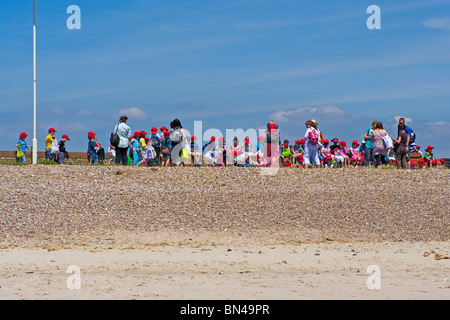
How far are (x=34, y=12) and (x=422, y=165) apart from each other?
1797cm

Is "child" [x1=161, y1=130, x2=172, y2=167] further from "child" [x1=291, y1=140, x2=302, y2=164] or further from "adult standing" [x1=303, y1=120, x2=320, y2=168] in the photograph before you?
"child" [x1=291, y1=140, x2=302, y2=164]

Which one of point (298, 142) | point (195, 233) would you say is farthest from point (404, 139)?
point (195, 233)

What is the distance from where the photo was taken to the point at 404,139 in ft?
65.5

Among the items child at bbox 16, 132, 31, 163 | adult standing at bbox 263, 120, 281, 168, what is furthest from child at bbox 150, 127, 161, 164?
child at bbox 16, 132, 31, 163

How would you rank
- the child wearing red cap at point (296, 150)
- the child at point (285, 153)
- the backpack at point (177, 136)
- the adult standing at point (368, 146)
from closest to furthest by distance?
1. the backpack at point (177, 136)
2. the adult standing at point (368, 146)
3. the child wearing red cap at point (296, 150)
4. the child at point (285, 153)

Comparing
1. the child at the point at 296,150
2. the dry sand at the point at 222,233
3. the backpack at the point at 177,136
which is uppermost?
the backpack at the point at 177,136

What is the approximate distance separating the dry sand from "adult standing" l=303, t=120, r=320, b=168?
4.27ft

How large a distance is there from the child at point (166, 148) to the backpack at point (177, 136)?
0.81ft

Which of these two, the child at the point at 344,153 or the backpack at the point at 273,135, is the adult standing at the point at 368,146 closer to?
the child at the point at 344,153

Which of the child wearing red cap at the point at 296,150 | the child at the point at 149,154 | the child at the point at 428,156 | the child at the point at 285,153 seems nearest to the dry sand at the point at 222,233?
the child at the point at 149,154

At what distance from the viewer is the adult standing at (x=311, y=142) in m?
19.2

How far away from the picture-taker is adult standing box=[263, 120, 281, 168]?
804 inches

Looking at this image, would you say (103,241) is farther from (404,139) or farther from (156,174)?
(404,139)

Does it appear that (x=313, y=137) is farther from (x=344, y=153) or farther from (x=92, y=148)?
(x=92, y=148)
